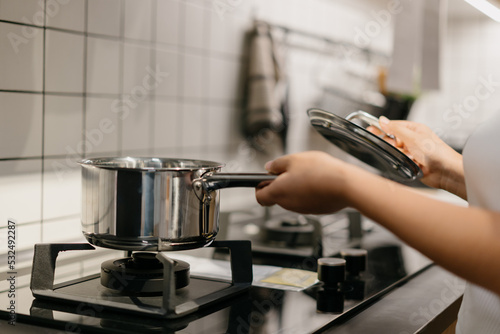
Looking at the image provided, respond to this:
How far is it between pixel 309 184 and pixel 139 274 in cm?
33

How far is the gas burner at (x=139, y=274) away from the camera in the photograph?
2.67 feet

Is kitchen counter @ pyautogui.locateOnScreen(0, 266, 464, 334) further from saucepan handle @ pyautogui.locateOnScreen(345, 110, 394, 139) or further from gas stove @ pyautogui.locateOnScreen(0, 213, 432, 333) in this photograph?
saucepan handle @ pyautogui.locateOnScreen(345, 110, 394, 139)

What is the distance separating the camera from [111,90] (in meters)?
1.25

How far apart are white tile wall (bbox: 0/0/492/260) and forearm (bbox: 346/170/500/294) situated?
2.32ft

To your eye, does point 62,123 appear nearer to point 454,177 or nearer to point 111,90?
point 111,90

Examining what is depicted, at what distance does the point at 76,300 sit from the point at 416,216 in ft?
1.58

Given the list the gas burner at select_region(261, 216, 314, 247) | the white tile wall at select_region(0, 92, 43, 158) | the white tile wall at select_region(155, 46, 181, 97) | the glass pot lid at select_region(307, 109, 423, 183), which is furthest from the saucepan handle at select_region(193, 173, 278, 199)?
the white tile wall at select_region(155, 46, 181, 97)

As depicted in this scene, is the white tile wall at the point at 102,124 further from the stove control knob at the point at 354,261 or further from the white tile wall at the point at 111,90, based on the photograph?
the stove control knob at the point at 354,261

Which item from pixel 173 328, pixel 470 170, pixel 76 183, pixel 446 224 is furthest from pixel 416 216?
pixel 76 183

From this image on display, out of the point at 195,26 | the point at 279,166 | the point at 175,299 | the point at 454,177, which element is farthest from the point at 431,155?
the point at 195,26

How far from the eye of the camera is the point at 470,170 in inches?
27.7

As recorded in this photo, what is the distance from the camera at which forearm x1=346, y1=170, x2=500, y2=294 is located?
1.83ft

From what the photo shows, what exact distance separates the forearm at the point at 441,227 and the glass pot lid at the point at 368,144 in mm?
267

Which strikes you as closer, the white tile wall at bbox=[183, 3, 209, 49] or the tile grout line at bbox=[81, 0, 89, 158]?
the tile grout line at bbox=[81, 0, 89, 158]
